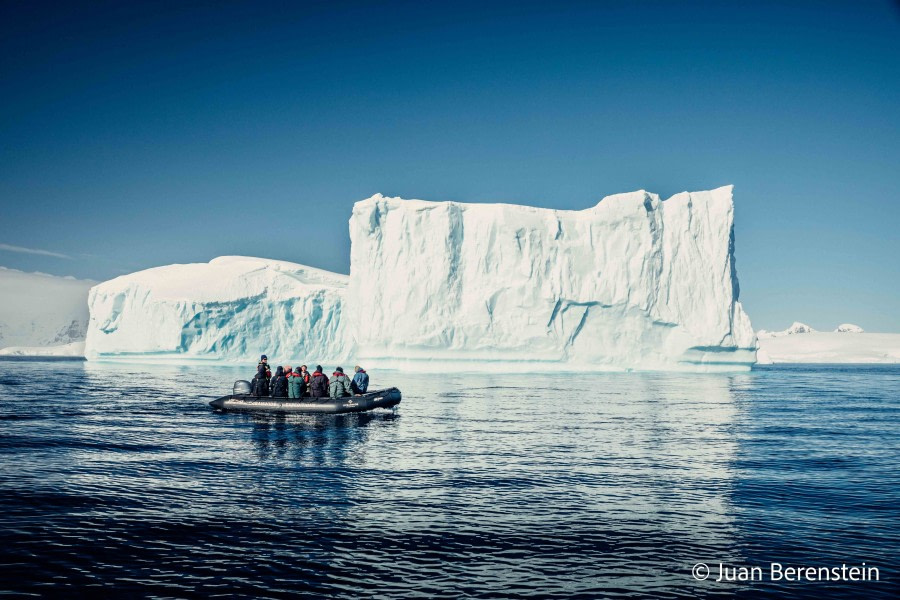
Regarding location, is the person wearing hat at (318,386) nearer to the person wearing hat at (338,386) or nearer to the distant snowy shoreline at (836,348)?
the person wearing hat at (338,386)

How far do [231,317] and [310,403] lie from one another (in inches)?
1620

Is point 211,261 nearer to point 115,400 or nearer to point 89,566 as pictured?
point 115,400

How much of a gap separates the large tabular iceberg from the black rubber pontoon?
28.4 meters

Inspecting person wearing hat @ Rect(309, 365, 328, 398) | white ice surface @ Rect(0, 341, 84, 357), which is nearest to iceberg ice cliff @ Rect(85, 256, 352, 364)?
person wearing hat @ Rect(309, 365, 328, 398)

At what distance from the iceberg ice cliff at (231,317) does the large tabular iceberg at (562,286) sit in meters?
10.6

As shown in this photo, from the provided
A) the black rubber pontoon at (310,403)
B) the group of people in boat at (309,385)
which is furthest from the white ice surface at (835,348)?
the black rubber pontoon at (310,403)

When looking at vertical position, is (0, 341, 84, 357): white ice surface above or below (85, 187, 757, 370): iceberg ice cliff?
below

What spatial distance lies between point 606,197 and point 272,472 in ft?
142

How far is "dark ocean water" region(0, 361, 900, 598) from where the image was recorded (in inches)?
246

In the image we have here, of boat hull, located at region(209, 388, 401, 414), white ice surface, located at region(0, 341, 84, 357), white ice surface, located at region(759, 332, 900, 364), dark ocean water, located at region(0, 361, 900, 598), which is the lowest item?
white ice surface, located at region(0, 341, 84, 357)

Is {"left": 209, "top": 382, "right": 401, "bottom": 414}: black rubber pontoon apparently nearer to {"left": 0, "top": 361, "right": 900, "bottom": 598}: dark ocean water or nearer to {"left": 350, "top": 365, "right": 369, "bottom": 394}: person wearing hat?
{"left": 350, "top": 365, "right": 369, "bottom": 394}: person wearing hat

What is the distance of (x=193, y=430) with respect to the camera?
54.6ft

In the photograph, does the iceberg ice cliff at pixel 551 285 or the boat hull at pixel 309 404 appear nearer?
the boat hull at pixel 309 404

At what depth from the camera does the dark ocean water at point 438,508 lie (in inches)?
246
